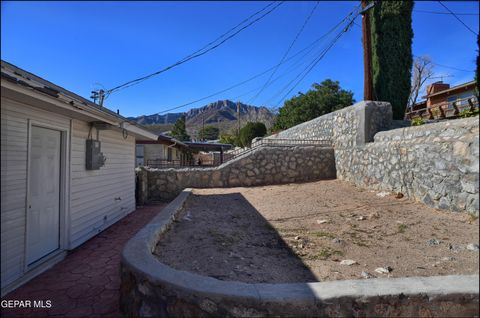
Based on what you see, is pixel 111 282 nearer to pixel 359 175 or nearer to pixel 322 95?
pixel 359 175

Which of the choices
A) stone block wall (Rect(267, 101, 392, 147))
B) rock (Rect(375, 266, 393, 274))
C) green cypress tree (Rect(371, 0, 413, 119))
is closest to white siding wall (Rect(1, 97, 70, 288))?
rock (Rect(375, 266, 393, 274))

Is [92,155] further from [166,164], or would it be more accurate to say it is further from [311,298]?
[166,164]

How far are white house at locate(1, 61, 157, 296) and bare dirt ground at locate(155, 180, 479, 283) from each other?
177 cm

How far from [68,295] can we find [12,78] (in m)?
2.47

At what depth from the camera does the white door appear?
3967 mm

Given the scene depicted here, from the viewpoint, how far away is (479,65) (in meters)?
1.78

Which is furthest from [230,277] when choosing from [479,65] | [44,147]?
[44,147]

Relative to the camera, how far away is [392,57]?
38.5 feet

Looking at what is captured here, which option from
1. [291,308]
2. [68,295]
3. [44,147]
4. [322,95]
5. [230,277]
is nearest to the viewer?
[291,308]

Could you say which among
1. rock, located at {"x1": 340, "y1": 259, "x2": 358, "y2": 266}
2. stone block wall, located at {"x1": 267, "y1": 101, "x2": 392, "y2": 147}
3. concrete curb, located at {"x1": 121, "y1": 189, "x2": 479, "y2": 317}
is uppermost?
stone block wall, located at {"x1": 267, "y1": 101, "x2": 392, "y2": 147}

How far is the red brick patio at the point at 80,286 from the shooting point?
299 centimetres

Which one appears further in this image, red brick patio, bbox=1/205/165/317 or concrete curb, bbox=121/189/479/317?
red brick patio, bbox=1/205/165/317

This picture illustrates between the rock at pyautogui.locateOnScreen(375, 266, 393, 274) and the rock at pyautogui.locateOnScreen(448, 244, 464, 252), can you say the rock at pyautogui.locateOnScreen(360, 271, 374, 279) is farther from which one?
the rock at pyautogui.locateOnScreen(448, 244, 464, 252)

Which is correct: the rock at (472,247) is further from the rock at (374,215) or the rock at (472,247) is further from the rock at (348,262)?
the rock at (374,215)
